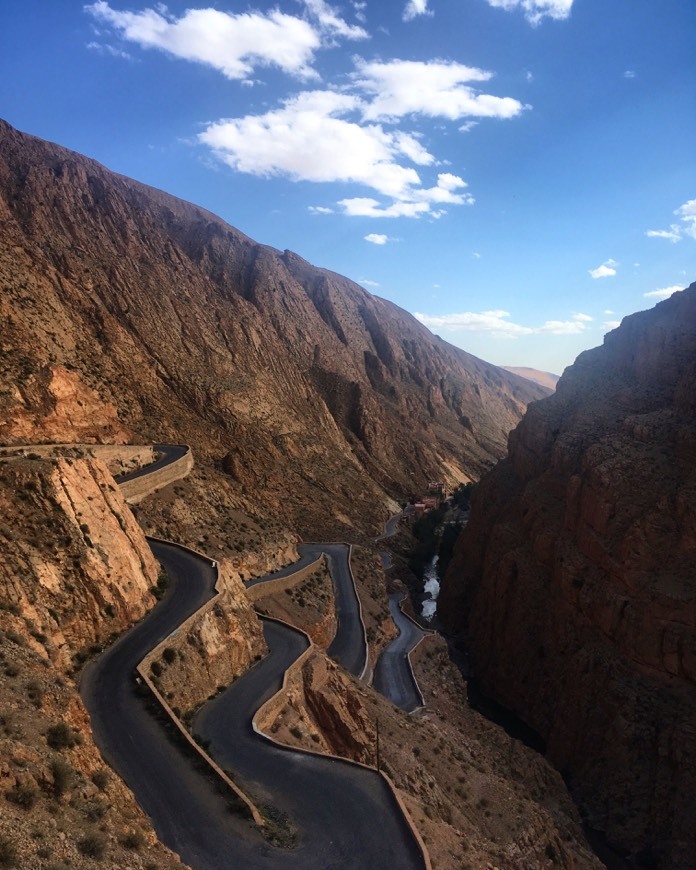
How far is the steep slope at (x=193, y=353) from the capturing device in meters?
42.9

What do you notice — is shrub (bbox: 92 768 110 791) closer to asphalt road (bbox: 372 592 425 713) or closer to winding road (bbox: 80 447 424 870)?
winding road (bbox: 80 447 424 870)

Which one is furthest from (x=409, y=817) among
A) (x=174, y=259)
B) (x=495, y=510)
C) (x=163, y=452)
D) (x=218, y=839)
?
(x=174, y=259)

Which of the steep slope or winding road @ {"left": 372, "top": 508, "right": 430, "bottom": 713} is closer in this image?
winding road @ {"left": 372, "top": 508, "right": 430, "bottom": 713}

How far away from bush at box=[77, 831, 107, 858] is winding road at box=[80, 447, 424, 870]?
11.7ft

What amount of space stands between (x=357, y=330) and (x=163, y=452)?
275 feet

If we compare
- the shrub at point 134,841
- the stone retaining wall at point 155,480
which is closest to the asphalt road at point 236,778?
the shrub at point 134,841

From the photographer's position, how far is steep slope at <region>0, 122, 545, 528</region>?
1688 inches

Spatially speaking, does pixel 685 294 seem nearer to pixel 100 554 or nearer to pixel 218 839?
pixel 100 554

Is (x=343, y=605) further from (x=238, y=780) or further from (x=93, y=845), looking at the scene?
(x=93, y=845)

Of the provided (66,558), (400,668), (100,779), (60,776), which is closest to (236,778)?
(100,779)

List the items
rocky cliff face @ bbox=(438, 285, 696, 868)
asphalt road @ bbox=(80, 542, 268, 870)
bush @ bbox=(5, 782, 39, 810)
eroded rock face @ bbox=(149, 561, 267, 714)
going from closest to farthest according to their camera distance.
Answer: bush @ bbox=(5, 782, 39, 810) → asphalt road @ bbox=(80, 542, 268, 870) → eroded rock face @ bbox=(149, 561, 267, 714) → rocky cliff face @ bbox=(438, 285, 696, 868)

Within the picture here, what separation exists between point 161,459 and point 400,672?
61.7ft

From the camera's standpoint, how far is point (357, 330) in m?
121

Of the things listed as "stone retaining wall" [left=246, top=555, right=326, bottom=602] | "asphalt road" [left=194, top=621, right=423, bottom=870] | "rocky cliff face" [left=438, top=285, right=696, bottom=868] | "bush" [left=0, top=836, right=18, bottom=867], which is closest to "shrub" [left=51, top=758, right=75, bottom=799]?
"bush" [left=0, top=836, right=18, bottom=867]
